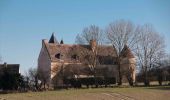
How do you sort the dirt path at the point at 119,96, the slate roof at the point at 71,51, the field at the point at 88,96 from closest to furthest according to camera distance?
the field at the point at 88,96, the dirt path at the point at 119,96, the slate roof at the point at 71,51

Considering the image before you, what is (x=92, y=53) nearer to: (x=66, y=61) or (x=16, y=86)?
(x=66, y=61)

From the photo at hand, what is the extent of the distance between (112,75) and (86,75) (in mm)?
7865

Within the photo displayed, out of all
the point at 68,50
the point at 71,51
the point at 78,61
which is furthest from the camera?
the point at 68,50

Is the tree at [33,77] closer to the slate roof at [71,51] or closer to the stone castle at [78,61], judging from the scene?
the stone castle at [78,61]

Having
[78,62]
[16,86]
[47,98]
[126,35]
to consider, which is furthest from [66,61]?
[47,98]

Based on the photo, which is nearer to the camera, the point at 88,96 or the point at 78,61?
the point at 88,96

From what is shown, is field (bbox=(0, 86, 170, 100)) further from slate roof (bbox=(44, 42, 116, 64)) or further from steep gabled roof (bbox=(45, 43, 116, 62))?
steep gabled roof (bbox=(45, 43, 116, 62))

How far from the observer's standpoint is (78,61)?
3285 inches

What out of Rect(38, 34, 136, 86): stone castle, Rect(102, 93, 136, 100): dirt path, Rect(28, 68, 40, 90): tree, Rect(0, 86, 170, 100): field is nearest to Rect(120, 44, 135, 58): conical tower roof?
Rect(38, 34, 136, 86): stone castle

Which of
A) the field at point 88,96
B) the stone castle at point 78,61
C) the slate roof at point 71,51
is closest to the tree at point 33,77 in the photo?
the stone castle at point 78,61

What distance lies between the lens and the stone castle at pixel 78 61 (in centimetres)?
7669

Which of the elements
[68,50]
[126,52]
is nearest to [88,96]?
[126,52]

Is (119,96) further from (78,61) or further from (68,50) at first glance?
(68,50)

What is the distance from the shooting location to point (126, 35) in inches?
2950
